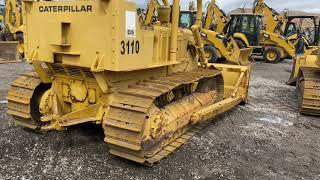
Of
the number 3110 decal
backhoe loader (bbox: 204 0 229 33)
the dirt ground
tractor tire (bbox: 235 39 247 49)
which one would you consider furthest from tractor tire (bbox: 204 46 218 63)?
the number 3110 decal

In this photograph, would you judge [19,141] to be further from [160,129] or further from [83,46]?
[160,129]

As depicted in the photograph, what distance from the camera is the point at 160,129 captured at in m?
4.41

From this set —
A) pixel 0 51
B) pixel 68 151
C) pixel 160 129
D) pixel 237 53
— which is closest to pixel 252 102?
pixel 237 53

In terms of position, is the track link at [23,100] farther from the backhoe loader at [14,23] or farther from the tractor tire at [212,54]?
the backhoe loader at [14,23]

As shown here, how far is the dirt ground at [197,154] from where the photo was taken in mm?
4180

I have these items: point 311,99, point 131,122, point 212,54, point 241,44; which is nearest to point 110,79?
point 131,122

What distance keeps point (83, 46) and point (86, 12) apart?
0.42 m

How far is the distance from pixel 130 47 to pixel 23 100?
1.98m

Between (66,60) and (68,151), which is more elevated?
(66,60)

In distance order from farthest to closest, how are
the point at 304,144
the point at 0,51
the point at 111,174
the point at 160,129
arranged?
the point at 0,51
the point at 304,144
the point at 160,129
the point at 111,174

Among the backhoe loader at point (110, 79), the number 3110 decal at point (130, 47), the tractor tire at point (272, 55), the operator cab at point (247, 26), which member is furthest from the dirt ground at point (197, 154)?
the tractor tire at point (272, 55)

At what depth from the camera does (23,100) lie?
5.03 meters

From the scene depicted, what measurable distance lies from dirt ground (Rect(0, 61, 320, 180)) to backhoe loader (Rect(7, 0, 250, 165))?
0.73ft

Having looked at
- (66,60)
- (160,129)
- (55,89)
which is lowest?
(160,129)
